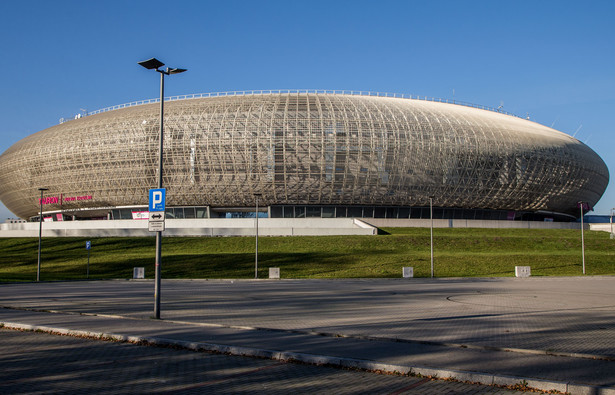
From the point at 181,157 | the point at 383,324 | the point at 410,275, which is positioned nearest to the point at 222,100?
the point at 181,157

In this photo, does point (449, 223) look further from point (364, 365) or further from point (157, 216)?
point (364, 365)

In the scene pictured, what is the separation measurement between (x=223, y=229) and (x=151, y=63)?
41.4 meters

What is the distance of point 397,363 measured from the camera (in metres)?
8.39

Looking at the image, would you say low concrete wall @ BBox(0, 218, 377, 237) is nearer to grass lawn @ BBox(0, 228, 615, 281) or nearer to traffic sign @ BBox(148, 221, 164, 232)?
grass lawn @ BBox(0, 228, 615, 281)

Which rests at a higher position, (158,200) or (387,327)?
(158,200)

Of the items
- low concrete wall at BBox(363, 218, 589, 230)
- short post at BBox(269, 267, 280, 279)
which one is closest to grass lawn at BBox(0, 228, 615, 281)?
short post at BBox(269, 267, 280, 279)

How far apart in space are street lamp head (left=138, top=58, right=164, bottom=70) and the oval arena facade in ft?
161

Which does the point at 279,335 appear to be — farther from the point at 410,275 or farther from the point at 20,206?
the point at 20,206

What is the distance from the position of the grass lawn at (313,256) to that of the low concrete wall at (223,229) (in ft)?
12.0

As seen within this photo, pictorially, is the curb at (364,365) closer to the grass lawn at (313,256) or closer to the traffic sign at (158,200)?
the traffic sign at (158,200)

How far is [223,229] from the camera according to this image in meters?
54.6

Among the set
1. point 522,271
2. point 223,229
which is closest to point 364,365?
point 522,271

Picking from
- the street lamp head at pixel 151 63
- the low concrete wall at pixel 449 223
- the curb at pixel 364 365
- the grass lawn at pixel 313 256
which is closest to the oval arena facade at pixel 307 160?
the low concrete wall at pixel 449 223

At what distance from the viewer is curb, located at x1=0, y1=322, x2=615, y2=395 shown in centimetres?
705
